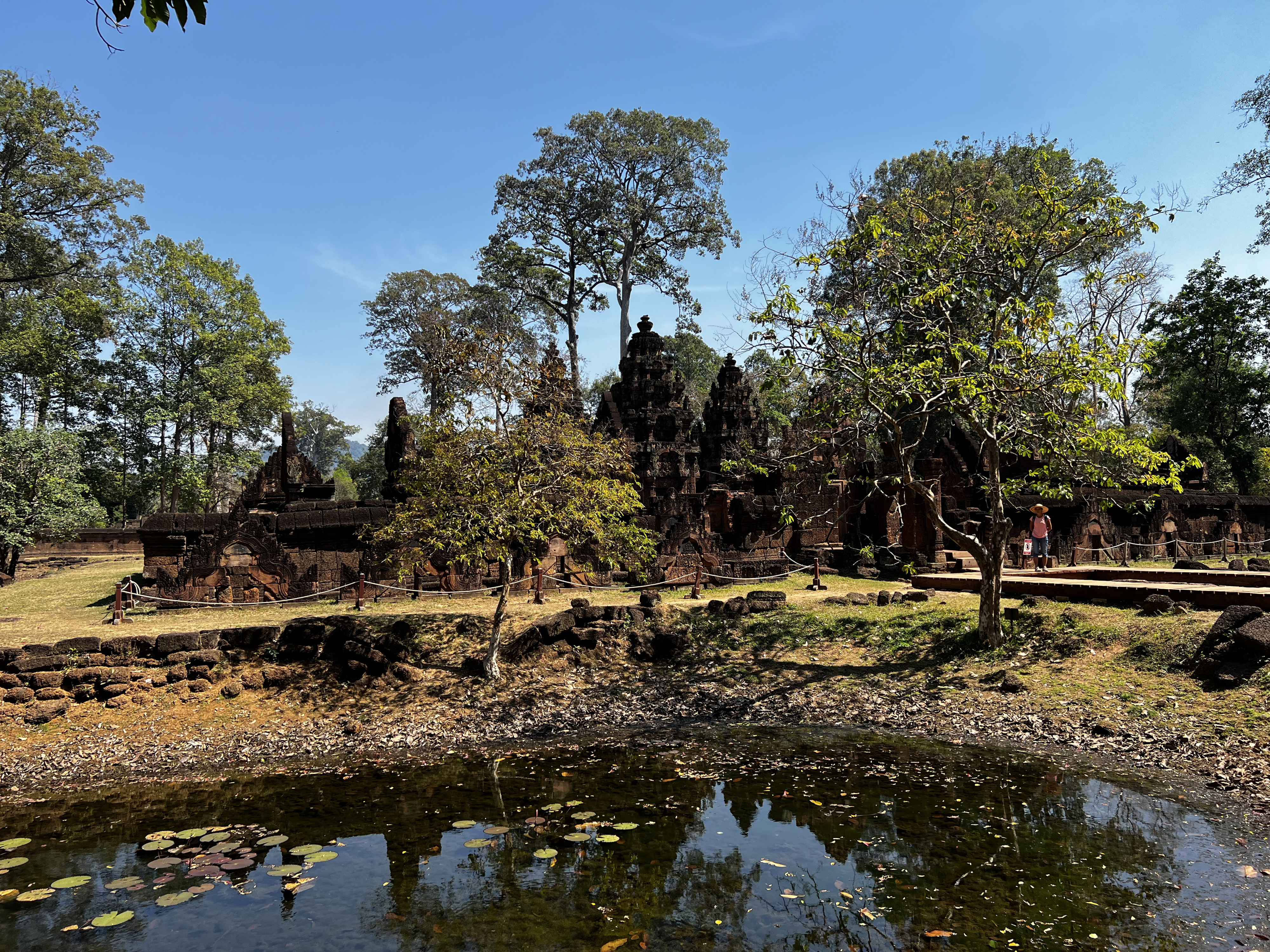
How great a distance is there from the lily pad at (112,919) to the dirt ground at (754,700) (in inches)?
149

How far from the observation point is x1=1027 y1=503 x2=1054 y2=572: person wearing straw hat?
18125mm

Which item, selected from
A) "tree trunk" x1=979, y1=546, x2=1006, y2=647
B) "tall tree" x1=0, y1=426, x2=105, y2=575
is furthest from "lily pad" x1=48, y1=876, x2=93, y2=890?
"tall tree" x1=0, y1=426, x2=105, y2=575

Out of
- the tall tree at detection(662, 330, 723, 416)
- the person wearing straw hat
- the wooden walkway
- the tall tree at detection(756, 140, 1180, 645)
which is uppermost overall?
the tall tree at detection(662, 330, 723, 416)

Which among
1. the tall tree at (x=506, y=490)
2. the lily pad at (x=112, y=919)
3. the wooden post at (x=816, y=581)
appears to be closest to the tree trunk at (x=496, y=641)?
the tall tree at (x=506, y=490)

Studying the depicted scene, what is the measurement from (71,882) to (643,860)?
182 inches

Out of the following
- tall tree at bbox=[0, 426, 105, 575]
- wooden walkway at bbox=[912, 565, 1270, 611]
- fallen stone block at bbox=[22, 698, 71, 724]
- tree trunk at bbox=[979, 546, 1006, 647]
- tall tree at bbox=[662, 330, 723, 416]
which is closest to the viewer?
fallen stone block at bbox=[22, 698, 71, 724]

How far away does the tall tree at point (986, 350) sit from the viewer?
11.4 meters

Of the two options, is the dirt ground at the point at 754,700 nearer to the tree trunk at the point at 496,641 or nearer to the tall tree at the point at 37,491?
the tree trunk at the point at 496,641

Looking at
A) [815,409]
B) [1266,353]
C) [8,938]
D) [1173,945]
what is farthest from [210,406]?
[1266,353]

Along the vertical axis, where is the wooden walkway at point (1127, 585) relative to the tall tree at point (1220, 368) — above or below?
below

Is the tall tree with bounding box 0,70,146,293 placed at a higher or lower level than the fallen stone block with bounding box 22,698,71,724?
higher

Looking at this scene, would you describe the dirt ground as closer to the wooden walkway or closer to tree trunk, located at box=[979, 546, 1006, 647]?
tree trunk, located at box=[979, 546, 1006, 647]

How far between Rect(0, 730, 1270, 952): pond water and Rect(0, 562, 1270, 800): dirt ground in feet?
3.15

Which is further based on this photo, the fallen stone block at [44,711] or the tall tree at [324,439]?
the tall tree at [324,439]
